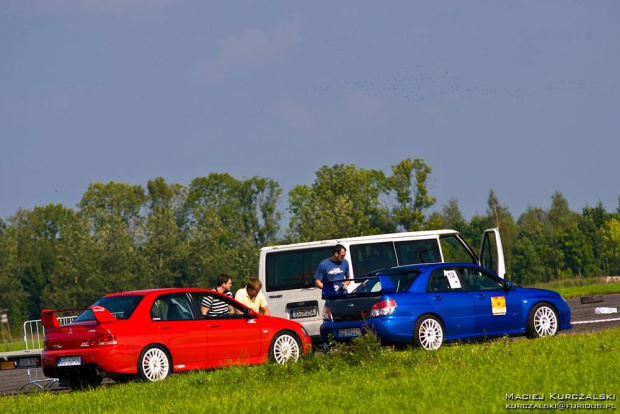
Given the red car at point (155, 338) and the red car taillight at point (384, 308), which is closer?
the red car at point (155, 338)

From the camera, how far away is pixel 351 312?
16.0m

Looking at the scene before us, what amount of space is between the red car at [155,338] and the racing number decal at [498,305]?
3.25m

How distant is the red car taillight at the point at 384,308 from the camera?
15.3m

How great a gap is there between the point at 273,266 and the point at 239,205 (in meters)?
90.7

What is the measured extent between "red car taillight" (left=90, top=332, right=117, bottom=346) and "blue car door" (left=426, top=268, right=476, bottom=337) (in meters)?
5.15

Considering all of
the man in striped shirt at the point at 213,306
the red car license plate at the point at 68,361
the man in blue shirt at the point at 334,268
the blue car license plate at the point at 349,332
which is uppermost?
the man in blue shirt at the point at 334,268

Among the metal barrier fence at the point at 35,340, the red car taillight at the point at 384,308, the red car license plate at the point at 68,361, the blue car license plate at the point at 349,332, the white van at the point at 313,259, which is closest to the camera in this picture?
the red car license plate at the point at 68,361

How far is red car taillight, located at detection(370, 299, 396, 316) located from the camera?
15336 millimetres

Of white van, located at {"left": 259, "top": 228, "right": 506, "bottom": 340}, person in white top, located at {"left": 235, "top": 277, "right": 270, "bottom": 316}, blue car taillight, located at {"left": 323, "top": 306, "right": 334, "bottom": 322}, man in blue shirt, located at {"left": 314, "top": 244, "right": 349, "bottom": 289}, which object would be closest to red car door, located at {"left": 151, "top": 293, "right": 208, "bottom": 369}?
person in white top, located at {"left": 235, "top": 277, "right": 270, "bottom": 316}

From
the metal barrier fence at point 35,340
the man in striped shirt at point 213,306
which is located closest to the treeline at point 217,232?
the metal barrier fence at point 35,340

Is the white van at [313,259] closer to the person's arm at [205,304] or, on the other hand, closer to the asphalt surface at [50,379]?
the asphalt surface at [50,379]

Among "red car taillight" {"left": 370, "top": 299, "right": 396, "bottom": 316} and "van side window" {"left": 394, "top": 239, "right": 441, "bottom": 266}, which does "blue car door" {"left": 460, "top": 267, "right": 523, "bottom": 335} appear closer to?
"red car taillight" {"left": 370, "top": 299, "right": 396, "bottom": 316}

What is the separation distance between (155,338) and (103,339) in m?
0.83

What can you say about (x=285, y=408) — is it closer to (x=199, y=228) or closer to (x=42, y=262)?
(x=199, y=228)
